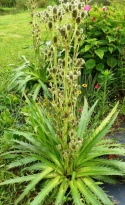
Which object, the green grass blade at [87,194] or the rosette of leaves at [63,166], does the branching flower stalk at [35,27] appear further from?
the green grass blade at [87,194]

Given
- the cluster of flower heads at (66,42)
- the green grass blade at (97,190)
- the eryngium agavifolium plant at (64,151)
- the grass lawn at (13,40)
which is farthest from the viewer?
the grass lawn at (13,40)

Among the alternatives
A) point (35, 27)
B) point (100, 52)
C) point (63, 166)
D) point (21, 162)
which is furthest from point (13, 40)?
point (63, 166)

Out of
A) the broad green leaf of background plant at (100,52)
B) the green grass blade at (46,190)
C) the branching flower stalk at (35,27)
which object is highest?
the branching flower stalk at (35,27)

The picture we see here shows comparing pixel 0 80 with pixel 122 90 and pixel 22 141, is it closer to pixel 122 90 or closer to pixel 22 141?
pixel 122 90

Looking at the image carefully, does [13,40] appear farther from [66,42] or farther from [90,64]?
[66,42]

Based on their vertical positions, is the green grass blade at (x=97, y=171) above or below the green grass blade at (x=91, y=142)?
below

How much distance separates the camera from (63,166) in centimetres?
310

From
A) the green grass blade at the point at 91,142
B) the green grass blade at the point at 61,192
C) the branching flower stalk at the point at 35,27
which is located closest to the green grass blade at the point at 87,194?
the green grass blade at the point at 61,192

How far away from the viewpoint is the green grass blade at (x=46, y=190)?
2.69 m

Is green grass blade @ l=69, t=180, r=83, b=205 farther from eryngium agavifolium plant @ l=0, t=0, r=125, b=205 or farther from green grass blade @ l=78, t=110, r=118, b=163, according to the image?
green grass blade @ l=78, t=110, r=118, b=163

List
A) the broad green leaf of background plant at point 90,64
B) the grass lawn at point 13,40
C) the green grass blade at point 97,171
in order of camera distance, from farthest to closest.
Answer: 1. the grass lawn at point 13,40
2. the broad green leaf of background plant at point 90,64
3. the green grass blade at point 97,171

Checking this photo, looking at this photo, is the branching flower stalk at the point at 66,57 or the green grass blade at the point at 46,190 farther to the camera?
the green grass blade at the point at 46,190

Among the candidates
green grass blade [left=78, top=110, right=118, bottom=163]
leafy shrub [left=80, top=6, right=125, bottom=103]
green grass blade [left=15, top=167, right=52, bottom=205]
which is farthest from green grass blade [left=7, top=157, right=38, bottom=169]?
leafy shrub [left=80, top=6, right=125, bottom=103]

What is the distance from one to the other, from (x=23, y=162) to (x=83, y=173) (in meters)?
0.56
